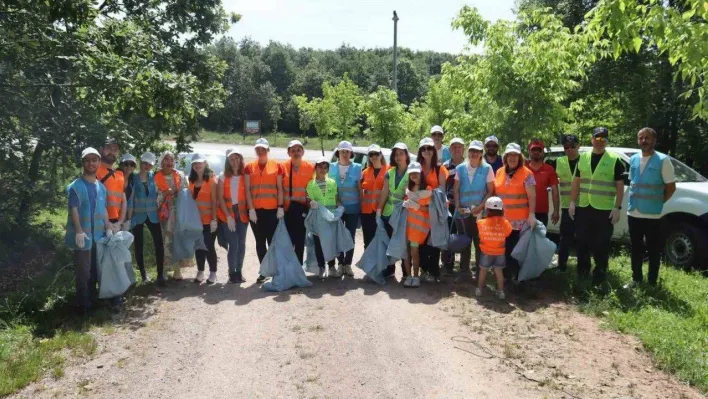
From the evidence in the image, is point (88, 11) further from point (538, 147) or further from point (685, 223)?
point (685, 223)

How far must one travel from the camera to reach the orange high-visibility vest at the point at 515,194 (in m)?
6.72

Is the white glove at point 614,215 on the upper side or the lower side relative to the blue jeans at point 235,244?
upper

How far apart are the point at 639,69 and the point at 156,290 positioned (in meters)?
15.5

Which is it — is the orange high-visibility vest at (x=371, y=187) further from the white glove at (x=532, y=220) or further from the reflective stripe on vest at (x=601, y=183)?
the reflective stripe on vest at (x=601, y=183)

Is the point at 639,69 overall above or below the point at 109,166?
above

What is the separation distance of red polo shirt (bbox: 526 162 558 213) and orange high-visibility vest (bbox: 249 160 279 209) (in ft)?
11.0

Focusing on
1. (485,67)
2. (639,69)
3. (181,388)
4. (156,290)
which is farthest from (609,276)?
(639,69)

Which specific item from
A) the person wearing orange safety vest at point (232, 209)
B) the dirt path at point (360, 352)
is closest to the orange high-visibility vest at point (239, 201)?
the person wearing orange safety vest at point (232, 209)

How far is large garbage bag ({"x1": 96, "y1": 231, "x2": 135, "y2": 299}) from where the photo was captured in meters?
6.46

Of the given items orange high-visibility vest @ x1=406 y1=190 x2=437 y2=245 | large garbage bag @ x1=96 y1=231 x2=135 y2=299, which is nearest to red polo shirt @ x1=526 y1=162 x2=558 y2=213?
orange high-visibility vest @ x1=406 y1=190 x2=437 y2=245

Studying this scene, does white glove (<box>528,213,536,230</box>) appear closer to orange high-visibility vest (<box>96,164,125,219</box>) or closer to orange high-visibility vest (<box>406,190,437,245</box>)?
orange high-visibility vest (<box>406,190,437,245</box>)

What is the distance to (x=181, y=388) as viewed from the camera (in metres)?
4.57

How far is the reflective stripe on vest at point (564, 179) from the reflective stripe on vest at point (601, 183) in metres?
0.53

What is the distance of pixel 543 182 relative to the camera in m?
7.14
